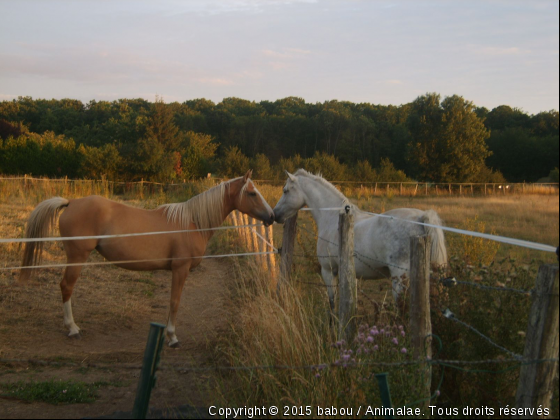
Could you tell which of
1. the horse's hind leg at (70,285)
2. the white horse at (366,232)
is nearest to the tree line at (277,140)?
the white horse at (366,232)

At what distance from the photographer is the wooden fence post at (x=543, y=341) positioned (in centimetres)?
183

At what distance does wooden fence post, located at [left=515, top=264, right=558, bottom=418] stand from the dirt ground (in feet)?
5.16

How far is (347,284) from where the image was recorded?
10.2 ft

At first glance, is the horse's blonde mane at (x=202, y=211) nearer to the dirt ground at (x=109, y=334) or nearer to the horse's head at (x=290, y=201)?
the horse's head at (x=290, y=201)

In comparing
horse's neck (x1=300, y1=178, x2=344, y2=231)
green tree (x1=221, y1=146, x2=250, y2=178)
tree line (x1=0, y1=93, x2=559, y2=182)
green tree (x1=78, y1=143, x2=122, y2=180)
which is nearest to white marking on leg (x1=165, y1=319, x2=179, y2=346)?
horse's neck (x1=300, y1=178, x2=344, y2=231)

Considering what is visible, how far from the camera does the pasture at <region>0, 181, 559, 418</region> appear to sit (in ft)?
8.32

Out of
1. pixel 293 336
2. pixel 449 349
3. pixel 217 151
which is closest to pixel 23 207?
pixel 293 336

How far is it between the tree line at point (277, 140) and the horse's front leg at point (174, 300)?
12.3 ft

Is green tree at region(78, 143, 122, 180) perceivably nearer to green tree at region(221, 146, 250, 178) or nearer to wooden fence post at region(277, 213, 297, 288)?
green tree at region(221, 146, 250, 178)

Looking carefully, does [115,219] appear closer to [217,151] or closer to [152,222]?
[152,222]

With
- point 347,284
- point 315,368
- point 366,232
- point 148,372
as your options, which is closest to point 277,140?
point 366,232

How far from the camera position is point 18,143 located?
30.0 m

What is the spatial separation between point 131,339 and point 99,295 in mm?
1875

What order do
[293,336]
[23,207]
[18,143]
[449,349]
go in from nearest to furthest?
[449,349]
[293,336]
[23,207]
[18,143]
